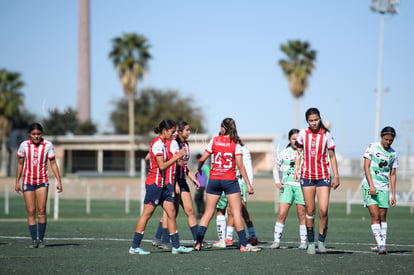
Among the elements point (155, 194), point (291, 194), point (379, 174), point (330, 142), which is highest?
point (330, 142)

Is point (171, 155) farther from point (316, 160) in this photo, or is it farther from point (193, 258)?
point (316, 160)

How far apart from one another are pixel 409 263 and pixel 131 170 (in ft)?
181

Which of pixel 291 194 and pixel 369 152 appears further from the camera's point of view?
pixel 291 194

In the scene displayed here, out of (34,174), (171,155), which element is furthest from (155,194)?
(34,174)

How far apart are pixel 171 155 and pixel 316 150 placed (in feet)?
8.06

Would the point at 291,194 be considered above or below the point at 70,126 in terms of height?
below

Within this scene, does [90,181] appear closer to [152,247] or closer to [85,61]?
[152,247]

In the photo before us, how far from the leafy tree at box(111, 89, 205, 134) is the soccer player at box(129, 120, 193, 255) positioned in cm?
8288

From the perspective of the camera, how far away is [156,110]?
101 metres

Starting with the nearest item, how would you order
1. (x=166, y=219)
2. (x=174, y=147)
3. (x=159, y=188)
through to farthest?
(x=159, y=188)
(x=174, y=147)
(x=166, y=219)

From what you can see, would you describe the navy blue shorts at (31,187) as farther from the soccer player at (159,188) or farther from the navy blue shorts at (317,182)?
the navy blue shorts at (317,182)

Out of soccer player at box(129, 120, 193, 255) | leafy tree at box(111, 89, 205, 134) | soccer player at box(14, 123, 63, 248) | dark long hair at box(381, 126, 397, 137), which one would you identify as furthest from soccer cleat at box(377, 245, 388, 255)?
leafy tree at box(111, 89, 205, 134)

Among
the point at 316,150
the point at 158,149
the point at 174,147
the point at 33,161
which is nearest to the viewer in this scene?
the point at 158,149

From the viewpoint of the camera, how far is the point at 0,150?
276ft
